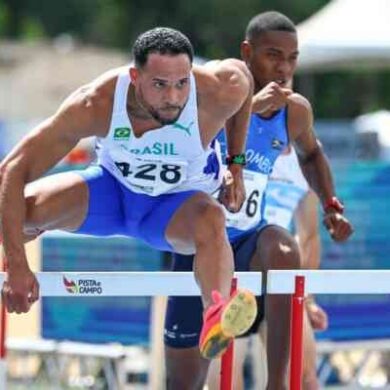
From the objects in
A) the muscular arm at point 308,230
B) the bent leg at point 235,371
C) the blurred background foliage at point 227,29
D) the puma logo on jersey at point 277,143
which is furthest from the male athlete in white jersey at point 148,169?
the blurred background foliage at point 227,29

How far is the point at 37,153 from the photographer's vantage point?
17.8 feet

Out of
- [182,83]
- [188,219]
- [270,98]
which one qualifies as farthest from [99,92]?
[270,98]

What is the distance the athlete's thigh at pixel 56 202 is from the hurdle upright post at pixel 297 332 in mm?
807

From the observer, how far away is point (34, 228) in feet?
18.6

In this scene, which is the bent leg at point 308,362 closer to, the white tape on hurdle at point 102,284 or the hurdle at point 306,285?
the hurdle at point 306,285

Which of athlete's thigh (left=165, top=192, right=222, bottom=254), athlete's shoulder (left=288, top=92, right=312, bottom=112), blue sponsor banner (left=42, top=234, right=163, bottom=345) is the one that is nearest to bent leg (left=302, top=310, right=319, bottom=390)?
athlete's shoulder (left=288, top=92, right=312, bottom=112)

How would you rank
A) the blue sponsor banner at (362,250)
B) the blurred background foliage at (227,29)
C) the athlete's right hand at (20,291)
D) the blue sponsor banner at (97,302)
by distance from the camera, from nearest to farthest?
the athlete's right hand at (20,291) < the blue sponsor banner at (362,250) < the blue sponsor banner at (97,302) < the blurred background foliage at (227,29)

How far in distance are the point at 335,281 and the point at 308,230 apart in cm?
196

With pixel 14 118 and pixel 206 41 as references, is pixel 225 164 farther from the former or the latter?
pixel 206 41

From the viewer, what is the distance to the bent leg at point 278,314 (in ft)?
20.4

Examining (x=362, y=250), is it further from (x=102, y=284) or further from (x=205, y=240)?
(x=102, y=284)

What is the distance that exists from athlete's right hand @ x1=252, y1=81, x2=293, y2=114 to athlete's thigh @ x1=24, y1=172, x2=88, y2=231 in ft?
3.11

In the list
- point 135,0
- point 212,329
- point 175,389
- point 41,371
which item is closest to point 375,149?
point 41,371

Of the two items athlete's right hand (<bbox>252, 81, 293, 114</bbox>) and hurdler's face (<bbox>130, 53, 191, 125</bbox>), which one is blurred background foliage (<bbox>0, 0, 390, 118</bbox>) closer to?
athlete's right hand (<bbox>252, 81, 293, 114</bbox>)
